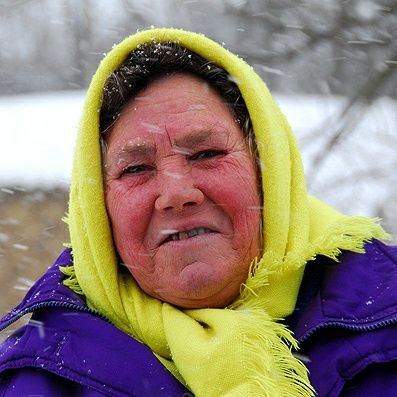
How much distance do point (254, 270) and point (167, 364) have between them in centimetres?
33

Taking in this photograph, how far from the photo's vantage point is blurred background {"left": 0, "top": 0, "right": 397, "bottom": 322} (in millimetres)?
7008

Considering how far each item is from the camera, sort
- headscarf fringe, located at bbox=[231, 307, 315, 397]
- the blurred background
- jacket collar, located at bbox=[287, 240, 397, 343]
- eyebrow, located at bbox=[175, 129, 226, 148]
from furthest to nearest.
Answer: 1. the blurred background
2. eyebrow, located at bbox=[175, 129, 226, 148]
3. jacket collar, located at bbox=[287, 240, 397, 343]
4. headscarf fringe, located at bbox=[231, 307, 315, 397]

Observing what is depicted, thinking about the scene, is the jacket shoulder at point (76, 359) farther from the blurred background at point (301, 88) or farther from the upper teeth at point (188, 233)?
the blurred background at point (301, 88)

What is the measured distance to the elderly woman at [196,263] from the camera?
173cm

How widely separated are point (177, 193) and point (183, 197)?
2cm

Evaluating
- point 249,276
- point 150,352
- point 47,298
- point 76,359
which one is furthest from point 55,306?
point 249,276

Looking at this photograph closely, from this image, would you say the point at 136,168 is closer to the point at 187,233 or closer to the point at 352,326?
the point at 187,233

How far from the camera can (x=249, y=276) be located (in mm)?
1894

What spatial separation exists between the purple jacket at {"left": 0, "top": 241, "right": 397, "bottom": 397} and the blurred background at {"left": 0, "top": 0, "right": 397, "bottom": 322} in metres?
4.92

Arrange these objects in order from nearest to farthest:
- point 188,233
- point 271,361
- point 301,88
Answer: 1. point 271,361
2. point 188,233
3. point 301,88

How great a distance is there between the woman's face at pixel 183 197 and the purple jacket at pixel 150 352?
19 centimetres

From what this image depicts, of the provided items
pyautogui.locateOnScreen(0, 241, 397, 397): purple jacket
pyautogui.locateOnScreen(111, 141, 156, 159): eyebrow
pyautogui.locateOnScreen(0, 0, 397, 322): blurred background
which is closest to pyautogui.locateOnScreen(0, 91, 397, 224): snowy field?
pyautogui.locateOnScreen(0, 0, 397, 322): blurred background

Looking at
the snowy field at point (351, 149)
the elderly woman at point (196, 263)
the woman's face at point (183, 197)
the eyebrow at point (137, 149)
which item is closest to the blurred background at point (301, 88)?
the snowy field at point (351, 149)

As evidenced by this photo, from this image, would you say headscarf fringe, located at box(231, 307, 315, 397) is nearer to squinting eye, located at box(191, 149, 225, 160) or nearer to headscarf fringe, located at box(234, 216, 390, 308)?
headscarf fringe, located at box(234, 216, 390, 308)
